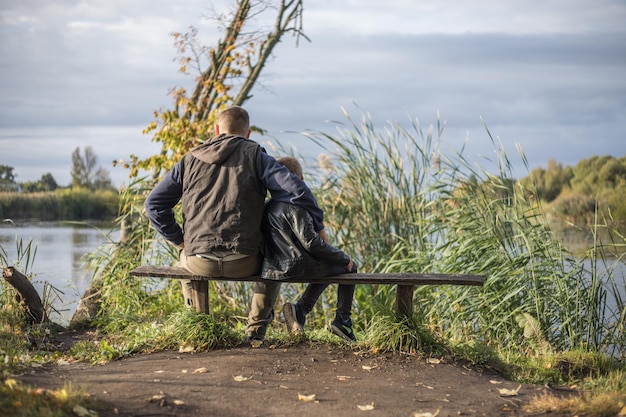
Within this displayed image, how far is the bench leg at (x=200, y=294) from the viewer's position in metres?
5.33

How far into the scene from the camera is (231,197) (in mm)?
5000

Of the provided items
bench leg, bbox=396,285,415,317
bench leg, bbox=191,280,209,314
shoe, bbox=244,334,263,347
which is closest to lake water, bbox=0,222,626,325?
bench leg, bbox=396,285,415,317

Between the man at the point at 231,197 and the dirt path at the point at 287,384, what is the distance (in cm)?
65

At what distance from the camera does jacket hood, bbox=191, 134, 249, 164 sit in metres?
5.04

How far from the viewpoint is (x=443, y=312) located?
256 inches

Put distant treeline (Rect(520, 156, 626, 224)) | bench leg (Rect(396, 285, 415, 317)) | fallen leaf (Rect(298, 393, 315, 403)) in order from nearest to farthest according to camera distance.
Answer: fallen leaf (Rect(298, 393, 315, 403)) → bench leg (Rect(396, 285, 415, 317)) → distant treeline (Rect(520, 156, 626, 224))

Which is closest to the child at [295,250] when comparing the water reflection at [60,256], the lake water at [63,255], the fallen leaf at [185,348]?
the fallen leaf at [185,348]

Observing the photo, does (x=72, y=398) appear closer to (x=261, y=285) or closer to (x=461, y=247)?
(x=261, y=285)

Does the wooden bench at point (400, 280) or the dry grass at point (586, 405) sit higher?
the wooden bench at point (400, 280)

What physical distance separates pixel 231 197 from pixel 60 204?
7947 millimetres

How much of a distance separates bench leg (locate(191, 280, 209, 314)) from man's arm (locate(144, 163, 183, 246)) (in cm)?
41

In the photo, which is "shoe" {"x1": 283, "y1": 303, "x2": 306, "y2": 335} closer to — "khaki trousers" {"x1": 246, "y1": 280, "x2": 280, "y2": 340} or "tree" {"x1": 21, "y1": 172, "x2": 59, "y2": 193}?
"khaki trousers" {"x1": 246, "y1": 280, "x2": 280, "y2": 340}

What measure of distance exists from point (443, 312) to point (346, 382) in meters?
2.27

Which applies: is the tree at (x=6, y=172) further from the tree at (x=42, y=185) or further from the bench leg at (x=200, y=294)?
the bench leg at (x=200, y=294)
